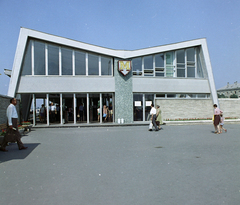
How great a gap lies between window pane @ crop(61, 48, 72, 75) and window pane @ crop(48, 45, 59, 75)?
52 cm

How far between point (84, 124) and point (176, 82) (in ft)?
33.0

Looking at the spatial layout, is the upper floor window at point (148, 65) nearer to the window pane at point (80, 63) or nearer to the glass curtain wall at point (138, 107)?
the glass curtain wall at point (138, 107)

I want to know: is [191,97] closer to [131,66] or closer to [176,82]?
[176,82]

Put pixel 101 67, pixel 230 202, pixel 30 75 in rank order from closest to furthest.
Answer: pixel 230 202 → pixel 30 75 → pixel 101 67

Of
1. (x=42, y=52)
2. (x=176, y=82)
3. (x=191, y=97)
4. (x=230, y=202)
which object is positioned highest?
(x=42, y=52)

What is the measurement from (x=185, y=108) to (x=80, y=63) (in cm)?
1101

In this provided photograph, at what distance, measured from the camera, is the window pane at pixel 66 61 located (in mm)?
21062

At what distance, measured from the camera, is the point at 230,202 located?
372 centimetres

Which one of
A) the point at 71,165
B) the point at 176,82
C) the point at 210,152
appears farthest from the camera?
the point at 176,82

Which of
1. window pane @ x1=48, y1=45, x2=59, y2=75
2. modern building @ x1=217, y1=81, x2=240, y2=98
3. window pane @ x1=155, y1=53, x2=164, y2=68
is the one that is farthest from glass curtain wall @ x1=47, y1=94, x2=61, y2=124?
modern building @ x1=217, y1=81, x2=240, y2=98

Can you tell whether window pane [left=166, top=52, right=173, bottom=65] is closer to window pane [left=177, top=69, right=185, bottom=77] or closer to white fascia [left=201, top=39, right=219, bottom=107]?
window pane [left=177, top=69, right=185, bottom=77]

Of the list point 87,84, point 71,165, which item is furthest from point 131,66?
point 71,165

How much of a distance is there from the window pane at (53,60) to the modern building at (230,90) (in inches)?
4355

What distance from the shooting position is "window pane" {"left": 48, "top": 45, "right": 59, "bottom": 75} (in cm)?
2072
